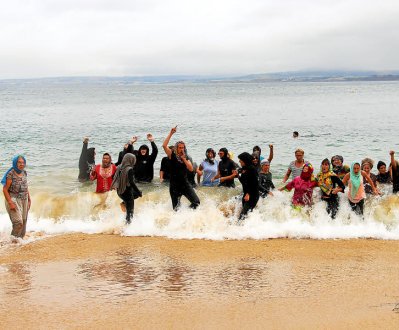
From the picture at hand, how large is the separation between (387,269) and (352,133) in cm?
2235

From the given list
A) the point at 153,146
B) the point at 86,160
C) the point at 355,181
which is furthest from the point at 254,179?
the point at 86,160

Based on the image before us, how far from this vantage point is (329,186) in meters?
10.4

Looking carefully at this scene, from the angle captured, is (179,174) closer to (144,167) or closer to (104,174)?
(104,174)

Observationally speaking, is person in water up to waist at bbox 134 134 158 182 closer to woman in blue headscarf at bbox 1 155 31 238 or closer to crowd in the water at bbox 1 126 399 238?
crowd in the water at bbox 1 126 399 238

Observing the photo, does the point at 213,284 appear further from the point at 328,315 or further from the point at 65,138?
the point at 65,138

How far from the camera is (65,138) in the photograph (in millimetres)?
28703

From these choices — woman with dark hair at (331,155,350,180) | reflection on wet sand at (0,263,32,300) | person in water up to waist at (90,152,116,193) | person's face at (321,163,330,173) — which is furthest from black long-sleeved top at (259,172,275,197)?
reflection on wet sand at (0,263,32,300)

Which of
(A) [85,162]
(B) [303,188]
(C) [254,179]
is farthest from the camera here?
(A) [85,162]

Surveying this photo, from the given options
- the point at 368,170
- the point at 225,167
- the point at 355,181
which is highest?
the point at 225,167

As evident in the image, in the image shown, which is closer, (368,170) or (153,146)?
(368,170)

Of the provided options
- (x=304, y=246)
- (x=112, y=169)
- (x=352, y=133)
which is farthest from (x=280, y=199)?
(x=352, y=133)

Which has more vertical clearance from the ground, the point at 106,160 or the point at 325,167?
the point at 106,160

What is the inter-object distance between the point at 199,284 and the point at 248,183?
3357 millimetres

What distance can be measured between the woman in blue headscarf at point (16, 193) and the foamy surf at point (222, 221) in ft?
1.78
